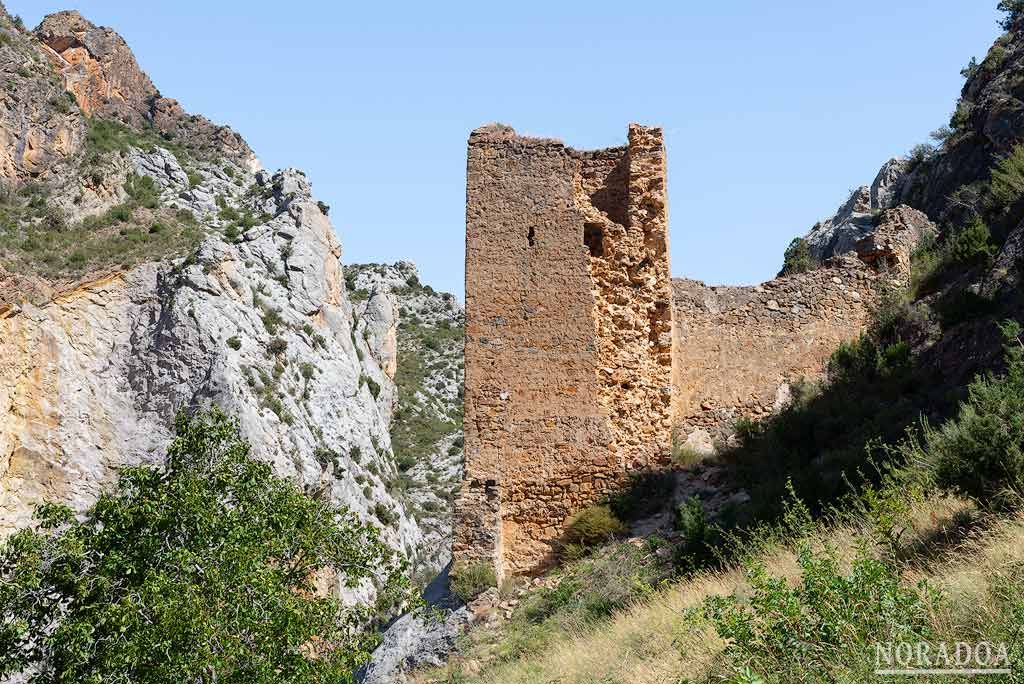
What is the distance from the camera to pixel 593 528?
1191 centimetres

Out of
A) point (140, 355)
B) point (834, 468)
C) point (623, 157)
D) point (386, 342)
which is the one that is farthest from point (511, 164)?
point (386, 342)

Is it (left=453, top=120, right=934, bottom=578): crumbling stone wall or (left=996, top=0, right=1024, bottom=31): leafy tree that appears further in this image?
(left=996, top=0, right=1024, bottom=31): leafy tree

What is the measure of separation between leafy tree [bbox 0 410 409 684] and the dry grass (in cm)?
171

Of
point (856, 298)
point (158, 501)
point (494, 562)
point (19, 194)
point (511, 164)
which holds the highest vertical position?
point (19, 194)

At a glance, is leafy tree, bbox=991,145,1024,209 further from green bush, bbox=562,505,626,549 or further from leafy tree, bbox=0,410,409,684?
leafy tree, bbox=0,410,409,684

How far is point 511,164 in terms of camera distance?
13234 millimetres

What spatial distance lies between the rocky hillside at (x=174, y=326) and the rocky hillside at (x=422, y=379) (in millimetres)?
107

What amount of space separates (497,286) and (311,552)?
3.87 metres

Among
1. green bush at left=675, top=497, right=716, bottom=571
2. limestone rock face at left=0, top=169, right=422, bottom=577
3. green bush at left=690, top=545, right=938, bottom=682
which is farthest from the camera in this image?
limestone rock face at left=0, top=169, right=422, bottom=577

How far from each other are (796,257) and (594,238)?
1159cm

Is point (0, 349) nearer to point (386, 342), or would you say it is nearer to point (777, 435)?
point (386, 342)

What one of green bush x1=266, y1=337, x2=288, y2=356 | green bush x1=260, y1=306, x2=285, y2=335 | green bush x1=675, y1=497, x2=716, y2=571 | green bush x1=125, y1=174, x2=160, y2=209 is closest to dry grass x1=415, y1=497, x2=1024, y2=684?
green bush x1=675, y1=497, x2=716, y2=571

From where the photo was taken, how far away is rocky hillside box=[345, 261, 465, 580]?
121 ft

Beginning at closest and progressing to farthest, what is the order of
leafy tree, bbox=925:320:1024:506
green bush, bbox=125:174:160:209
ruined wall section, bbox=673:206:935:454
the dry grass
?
1. the dry grass
2. leafy tree, bbox=925:320:1024:506
3. ruined wall section, bbox=673:206:935:454
4. green bush, bbox=125:174:160:209
